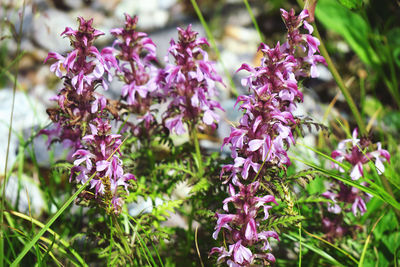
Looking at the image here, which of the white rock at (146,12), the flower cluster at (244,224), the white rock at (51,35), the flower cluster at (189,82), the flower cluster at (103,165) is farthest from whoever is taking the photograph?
the white rock at (146,12)

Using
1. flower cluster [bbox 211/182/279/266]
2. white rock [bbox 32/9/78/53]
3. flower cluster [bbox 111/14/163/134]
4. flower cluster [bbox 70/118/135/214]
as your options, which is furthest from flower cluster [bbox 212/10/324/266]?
white rock [bbox 32/9/78/53]

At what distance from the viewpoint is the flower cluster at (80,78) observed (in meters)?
1.86

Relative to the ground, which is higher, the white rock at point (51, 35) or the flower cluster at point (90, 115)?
the white rock at point (51, 35)

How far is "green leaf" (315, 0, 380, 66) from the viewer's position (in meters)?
3.99

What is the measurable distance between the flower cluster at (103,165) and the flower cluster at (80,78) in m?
0.10

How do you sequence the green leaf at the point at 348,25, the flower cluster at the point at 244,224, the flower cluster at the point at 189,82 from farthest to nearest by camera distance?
1. the green leaf at the point at 348,25
2. the flower cluster at the point at 189,82
3. the flower cluster at the point at 244,224

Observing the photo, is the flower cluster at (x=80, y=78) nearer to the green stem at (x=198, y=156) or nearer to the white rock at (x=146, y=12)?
the green stem at (x=198, y=156)

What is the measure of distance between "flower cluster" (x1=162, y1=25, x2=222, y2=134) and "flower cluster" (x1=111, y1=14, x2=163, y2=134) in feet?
0.31

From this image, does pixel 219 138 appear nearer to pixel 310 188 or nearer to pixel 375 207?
pixel 310 188

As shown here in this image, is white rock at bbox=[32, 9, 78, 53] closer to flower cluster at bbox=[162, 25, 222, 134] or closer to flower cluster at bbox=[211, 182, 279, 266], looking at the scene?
flower cluster at bbox=[162, 25, 222, 134]

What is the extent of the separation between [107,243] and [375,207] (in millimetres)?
1650

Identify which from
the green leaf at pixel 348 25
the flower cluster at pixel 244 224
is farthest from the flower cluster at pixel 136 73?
the green leaf at pixel 348 25

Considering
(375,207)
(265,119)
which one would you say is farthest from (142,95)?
(375,207)

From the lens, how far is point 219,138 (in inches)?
152
